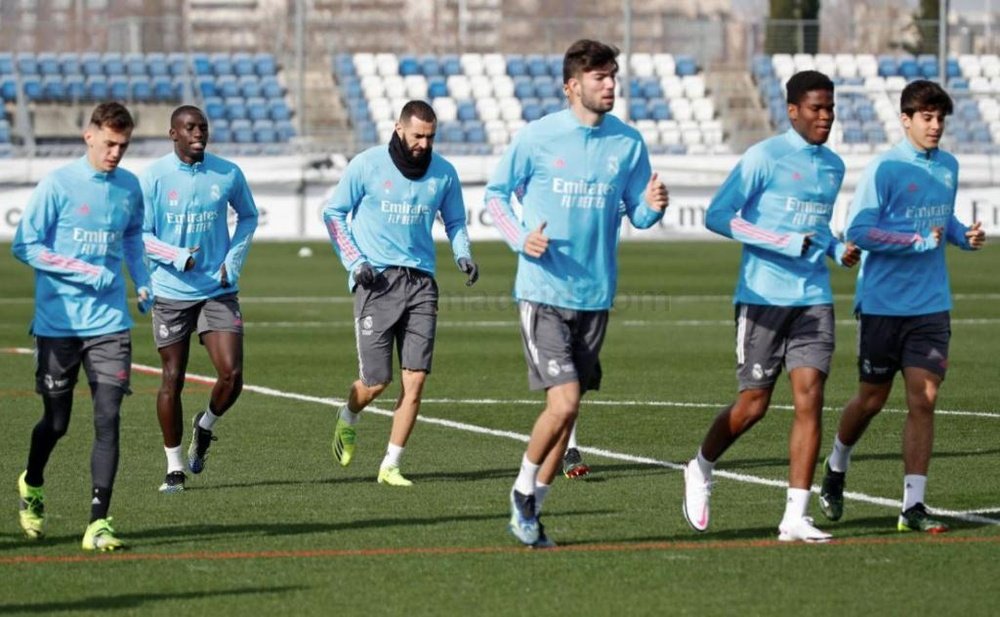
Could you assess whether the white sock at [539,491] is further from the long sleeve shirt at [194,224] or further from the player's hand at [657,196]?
the long sleeve shirt at [194,224]

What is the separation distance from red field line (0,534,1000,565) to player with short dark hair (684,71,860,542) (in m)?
0.33

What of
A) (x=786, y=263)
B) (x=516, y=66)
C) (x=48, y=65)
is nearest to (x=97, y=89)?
(x=48, y=65)

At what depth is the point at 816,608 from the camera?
7324 millimetres

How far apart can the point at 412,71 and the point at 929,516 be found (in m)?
40.2

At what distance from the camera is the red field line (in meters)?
8.41

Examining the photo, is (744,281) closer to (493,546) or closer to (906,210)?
(906,210)

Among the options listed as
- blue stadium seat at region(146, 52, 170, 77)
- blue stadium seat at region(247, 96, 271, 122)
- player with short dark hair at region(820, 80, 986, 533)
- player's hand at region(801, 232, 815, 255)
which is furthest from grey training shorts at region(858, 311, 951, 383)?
blue stadium seat at region(146, 52, 170, 77)

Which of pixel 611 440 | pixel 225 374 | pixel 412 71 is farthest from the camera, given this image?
pixel 412 71

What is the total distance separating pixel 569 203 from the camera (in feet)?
28.6

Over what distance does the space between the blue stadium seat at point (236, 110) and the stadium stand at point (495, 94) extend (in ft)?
8.55

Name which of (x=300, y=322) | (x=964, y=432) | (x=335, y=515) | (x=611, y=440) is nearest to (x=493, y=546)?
(x=335, y=515)

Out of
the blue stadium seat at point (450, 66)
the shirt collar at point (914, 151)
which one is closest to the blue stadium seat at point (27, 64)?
the blue stadium seat at point (450, 66)

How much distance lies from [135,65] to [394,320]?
37043 mm

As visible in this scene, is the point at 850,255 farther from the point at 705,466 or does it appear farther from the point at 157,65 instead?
the point at 157,65
